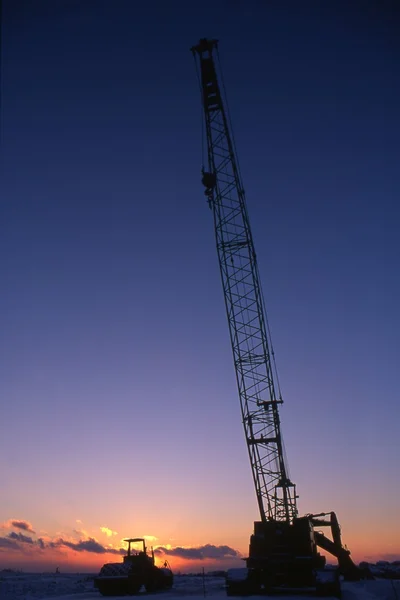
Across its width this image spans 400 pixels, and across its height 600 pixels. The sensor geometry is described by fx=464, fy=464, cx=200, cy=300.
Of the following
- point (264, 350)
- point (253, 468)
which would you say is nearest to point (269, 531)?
point (253, 468)

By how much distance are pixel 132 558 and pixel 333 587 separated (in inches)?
461

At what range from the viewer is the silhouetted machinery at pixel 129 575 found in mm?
26203

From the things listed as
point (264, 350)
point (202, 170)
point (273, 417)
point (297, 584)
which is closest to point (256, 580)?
point (297, 584)

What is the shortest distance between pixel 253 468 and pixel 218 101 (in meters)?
30.4

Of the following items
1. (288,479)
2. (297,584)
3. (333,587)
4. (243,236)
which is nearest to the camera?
(333,587)

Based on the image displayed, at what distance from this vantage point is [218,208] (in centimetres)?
3922

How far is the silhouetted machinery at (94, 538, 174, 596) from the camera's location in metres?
26.2

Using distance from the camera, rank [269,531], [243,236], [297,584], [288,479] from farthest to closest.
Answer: [243,236] → [288,479] → [269,531] → [297,584]

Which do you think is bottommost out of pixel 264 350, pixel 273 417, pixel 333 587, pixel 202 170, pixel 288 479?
pixel 333 587

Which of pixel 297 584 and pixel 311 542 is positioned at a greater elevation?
pixel 311 542

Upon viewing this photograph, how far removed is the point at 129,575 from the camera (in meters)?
26.2

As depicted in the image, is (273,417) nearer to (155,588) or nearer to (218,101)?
(155,588)

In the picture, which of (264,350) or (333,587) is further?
(264,350)

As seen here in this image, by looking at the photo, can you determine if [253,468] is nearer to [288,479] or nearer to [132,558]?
[288,479]
